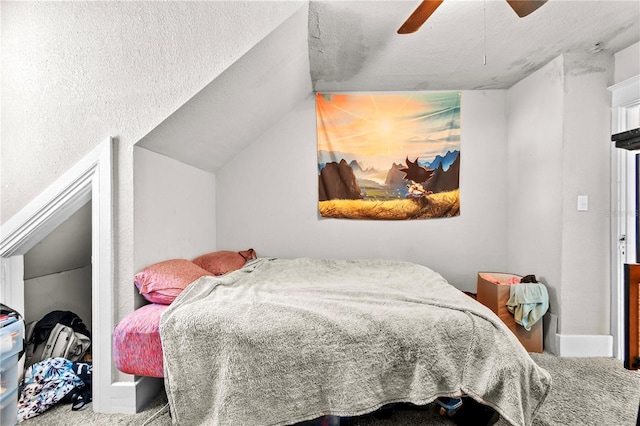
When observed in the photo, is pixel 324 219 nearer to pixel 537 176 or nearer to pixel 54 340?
pixel 537 176

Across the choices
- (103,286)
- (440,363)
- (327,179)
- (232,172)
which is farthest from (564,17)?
(103,286)

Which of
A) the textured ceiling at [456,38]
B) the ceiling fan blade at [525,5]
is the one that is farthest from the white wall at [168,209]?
the ceiling fan blade at [525,5]

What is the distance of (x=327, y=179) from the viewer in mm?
2846

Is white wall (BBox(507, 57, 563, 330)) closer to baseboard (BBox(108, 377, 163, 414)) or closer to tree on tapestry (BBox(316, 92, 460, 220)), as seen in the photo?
tree on tapestry (BBox(316, 92, 460, 220))

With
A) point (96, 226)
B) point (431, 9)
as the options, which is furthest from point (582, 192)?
point (96, 226)

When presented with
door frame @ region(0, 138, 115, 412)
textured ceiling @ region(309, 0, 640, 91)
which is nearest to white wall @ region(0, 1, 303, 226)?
door frame @ region(0, 138, 115, 412)

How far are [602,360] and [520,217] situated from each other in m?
1.19

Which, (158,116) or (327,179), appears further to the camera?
(327,179)

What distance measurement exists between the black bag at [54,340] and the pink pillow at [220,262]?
87 centimetres

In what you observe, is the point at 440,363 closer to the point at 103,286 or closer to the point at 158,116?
the point at 103,286

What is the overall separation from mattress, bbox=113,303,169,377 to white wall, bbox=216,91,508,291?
1.46 meters

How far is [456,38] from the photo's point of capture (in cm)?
196

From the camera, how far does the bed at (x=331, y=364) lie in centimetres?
121

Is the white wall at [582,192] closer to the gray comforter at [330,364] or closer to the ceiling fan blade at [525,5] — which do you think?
the ceiling fan blade at [525,5]
